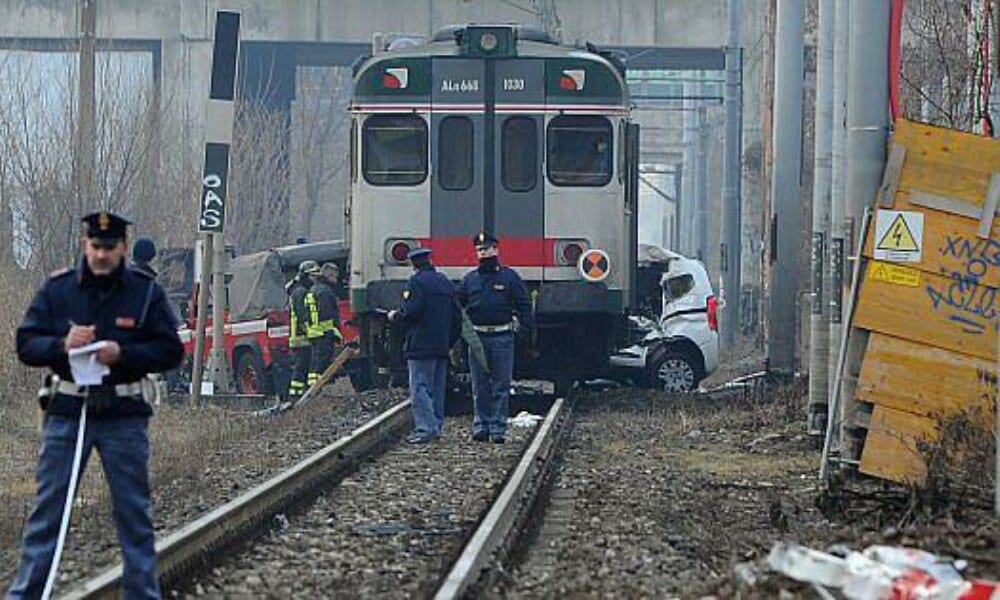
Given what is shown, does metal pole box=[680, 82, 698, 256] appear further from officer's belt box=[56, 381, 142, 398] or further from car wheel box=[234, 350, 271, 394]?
officer's belt box=[56, 381, 142, 398]

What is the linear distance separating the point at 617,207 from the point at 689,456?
166 inches

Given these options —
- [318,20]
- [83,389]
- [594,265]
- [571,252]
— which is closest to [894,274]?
[83,389]

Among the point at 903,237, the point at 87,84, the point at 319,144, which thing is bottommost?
the point at 903,237

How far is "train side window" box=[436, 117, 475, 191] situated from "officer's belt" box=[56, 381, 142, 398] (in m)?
12.7

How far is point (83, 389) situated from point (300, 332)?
51.0ft

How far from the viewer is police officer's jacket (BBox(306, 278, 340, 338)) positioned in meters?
23.3

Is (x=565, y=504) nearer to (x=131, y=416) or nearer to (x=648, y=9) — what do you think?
(x=131, y=416)

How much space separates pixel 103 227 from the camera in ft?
26.7

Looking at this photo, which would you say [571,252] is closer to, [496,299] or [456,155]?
[456,155]

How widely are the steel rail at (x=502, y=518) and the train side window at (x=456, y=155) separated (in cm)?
375

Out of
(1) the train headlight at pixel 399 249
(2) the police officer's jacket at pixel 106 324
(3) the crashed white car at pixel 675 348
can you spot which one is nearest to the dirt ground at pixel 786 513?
(2) the police officer's jacket at pixel 106 324

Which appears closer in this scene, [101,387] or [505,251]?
[101,387]

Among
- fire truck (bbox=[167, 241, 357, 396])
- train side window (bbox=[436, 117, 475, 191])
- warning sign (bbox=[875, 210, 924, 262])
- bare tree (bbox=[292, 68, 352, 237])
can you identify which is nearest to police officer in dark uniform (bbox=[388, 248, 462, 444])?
train side window (bbox=[436, 117, 475, 191])

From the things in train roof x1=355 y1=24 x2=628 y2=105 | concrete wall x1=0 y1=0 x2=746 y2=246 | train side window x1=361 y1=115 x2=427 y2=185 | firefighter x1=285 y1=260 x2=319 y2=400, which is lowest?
firefighter x1=285 y1=260 x2=319 y2=400
